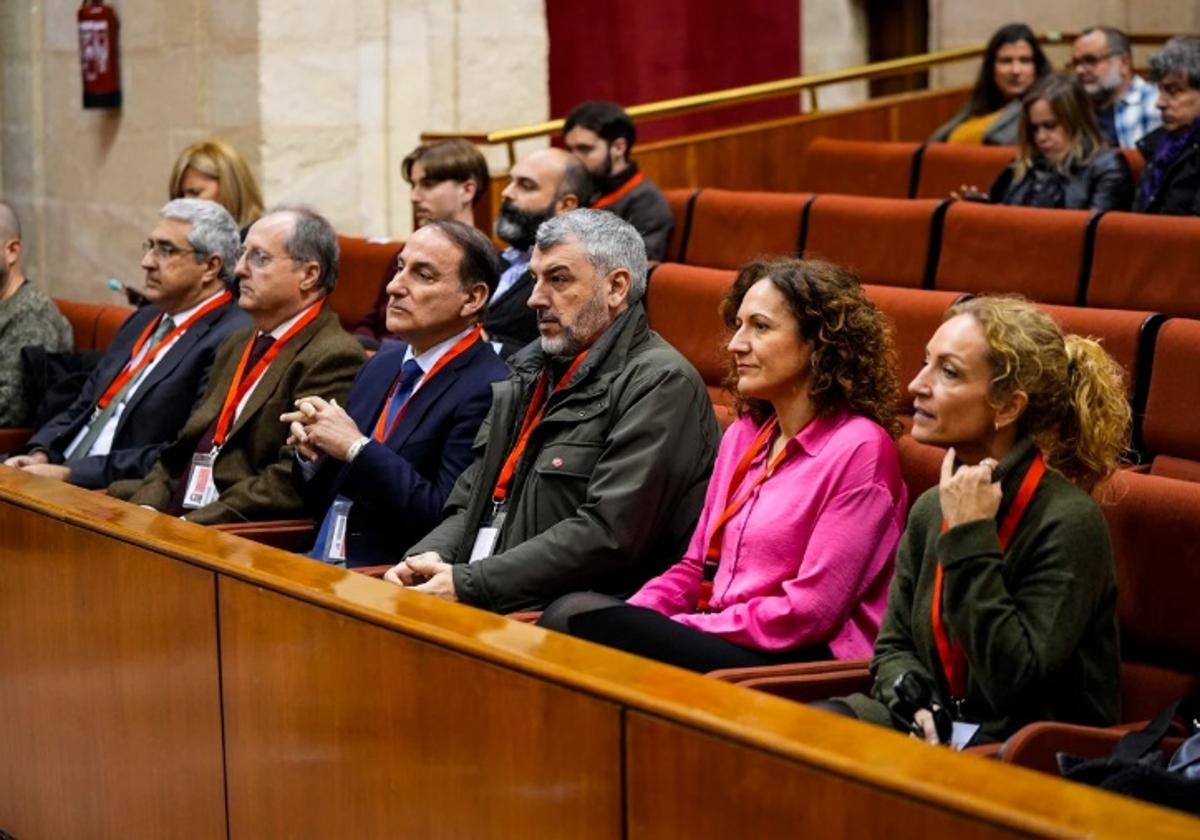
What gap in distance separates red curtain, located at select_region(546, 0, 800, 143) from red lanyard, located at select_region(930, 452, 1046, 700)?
17.4 ft

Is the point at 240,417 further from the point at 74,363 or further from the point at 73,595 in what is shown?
the point at 74,363

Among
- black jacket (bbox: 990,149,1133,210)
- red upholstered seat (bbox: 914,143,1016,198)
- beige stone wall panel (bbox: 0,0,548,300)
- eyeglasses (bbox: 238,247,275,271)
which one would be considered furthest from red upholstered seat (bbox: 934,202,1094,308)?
beige stone wall panel (bbox: 0,0,548,300)

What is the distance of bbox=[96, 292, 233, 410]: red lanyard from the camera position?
413cm

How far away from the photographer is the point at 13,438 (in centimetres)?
464

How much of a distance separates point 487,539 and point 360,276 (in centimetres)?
201

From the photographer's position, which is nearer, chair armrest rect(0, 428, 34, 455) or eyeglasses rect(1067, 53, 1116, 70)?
chair armrest rect(0, 428, 34, 455)

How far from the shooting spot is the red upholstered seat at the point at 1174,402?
309cm

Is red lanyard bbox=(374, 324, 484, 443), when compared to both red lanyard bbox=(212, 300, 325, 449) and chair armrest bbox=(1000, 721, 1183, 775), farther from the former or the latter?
chair armrest bbox=(1000, 721, 1183, 775)

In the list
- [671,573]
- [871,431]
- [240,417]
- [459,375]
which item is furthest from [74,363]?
[871,431]

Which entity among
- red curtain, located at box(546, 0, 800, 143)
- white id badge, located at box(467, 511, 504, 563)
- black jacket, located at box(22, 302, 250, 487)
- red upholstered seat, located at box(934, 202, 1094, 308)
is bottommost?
white id badge, located at box(467, 511, 504, 563)

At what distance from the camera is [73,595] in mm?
2766

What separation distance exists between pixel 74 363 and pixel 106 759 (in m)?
2.17

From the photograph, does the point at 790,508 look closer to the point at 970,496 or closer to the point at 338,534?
the point at 970,496

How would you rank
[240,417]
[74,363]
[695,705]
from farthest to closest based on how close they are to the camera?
[74,363] < [240,417] < [695,705]
